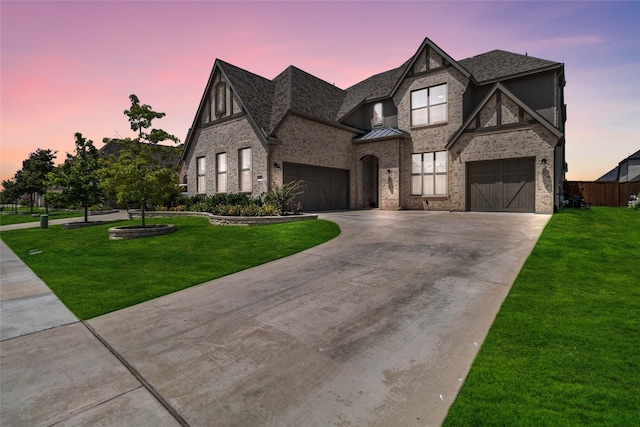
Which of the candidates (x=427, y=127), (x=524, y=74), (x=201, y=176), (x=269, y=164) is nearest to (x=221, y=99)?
(x=201, y=176)

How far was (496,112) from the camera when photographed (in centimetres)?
1738

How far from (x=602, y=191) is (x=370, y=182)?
17.7m

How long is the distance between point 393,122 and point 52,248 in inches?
827

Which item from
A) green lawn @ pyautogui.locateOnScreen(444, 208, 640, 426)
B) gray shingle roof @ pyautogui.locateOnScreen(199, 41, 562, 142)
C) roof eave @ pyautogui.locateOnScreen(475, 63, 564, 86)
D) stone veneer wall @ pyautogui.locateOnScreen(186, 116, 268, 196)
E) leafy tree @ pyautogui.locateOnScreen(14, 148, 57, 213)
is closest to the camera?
green lawn @ pyautogui.locateOnScreen(444, 208, 640, 426)

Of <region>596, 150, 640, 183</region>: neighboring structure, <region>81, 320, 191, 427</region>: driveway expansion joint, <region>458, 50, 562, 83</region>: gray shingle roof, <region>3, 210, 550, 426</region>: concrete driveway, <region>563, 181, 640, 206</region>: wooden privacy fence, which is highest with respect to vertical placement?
<region>458, 50, 562, 83</region>: gray shingle roof

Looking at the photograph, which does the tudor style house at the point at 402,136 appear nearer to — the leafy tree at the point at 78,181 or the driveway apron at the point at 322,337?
the leafy tree at the point at 78,181

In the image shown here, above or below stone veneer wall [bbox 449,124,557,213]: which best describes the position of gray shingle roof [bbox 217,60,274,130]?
above

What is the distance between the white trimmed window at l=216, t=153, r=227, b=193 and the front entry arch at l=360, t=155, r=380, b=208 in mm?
10298

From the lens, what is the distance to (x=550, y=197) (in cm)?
1617

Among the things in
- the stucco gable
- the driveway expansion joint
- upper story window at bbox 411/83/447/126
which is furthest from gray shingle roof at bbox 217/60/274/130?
the driveway expansion joint

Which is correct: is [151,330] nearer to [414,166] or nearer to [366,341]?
[366,341]

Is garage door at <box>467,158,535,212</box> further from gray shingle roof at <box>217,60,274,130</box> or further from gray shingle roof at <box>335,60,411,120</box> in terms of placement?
gray shingle roof at <box>217,60,274,130</box>

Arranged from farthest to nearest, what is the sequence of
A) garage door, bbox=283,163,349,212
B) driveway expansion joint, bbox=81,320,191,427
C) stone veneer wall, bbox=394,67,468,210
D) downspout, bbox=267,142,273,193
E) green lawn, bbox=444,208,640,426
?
garage door, bbox=283,163,349,212 < stone veneer wall, bbox=394,67,468,210 < downspout, bbox=267,142,273,193 < driveway expansion joint, bbox=81,320,191,427 < green lawn, bbox=444,208,640,426

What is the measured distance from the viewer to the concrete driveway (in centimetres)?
288
